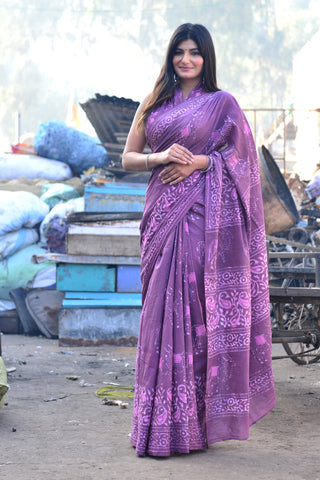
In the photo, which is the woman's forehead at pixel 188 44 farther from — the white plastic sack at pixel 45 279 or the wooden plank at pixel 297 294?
the white plastic sack at pixel 45 279

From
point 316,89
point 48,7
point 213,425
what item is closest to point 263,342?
point 213,425

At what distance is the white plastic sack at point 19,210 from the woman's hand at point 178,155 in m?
4.59

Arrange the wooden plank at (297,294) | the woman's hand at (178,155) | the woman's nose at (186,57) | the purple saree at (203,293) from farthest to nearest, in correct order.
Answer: the wooden plank at (297,294), the woman's nose at (186,57), the woman's hand at (178,155), the purple saree at (203,293)

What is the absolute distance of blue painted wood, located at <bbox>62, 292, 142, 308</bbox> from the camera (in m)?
6.36

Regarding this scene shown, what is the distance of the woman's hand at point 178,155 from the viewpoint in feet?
9.24

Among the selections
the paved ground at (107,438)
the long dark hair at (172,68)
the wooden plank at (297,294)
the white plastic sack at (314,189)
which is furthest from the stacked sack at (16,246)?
the long dark hair at (172,68)

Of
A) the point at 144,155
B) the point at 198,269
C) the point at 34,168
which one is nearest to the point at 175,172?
the point at 144,155

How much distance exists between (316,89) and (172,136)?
19237 mm

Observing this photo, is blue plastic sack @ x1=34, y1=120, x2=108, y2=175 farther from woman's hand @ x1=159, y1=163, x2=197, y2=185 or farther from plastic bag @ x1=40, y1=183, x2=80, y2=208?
woman's hand @ x1=159, y1=163, x2=197, y2=185

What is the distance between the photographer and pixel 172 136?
2.93m

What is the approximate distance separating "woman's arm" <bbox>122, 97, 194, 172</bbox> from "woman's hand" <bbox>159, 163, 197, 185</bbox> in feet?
0.08

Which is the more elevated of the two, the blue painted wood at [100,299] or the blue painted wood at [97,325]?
the blue painted wood at [100,299]

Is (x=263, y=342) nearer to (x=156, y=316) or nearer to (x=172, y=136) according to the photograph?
(x=156, y=316)

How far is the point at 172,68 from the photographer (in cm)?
305
